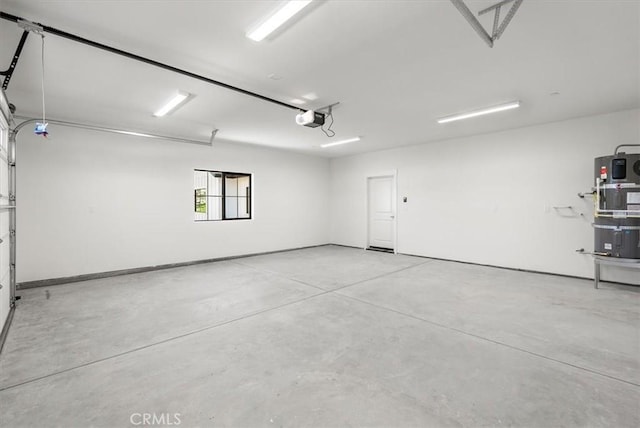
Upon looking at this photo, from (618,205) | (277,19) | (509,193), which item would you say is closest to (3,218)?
(277,19)

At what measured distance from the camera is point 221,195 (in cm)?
689

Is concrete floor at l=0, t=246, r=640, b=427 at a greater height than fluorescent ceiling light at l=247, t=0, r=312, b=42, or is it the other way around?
fluorescent ceiling light at l=247, t=0, r=312, b=42

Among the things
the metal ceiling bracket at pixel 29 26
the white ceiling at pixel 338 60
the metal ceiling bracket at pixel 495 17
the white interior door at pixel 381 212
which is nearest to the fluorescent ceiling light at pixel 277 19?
the white ceiling at pixel 338 60

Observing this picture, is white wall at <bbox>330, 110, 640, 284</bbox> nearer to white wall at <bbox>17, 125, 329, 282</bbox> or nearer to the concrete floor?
the concrete floor

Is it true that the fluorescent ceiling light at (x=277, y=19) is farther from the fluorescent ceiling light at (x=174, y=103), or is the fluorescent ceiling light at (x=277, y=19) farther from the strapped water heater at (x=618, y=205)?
the strapped water heater at (x=618, y=205)

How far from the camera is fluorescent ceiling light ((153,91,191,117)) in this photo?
3712 mm

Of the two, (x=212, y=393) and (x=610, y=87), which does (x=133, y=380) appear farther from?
(x=610, y=87)

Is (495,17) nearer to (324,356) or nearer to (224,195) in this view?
(324,356)

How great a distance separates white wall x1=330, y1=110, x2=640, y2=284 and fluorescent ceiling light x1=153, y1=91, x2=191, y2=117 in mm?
5264

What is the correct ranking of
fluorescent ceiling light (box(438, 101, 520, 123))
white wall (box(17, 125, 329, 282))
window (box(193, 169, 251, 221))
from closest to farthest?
fluorescent ceiling light (box(438, 101, 520, 123)) < white wall (box(17, 125, 329, 282)) < window (box(193, 169, 251, 221))

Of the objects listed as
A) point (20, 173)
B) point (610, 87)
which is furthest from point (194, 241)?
point (610, 87)

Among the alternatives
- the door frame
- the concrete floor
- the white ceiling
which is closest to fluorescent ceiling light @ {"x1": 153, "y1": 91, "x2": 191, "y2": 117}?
the white ceiling

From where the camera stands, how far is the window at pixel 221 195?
661 cm

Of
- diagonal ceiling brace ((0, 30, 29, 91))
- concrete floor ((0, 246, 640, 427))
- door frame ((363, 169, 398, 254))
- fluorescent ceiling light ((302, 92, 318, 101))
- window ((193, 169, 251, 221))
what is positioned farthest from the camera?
door frame ((363, 169, 398, 254))
